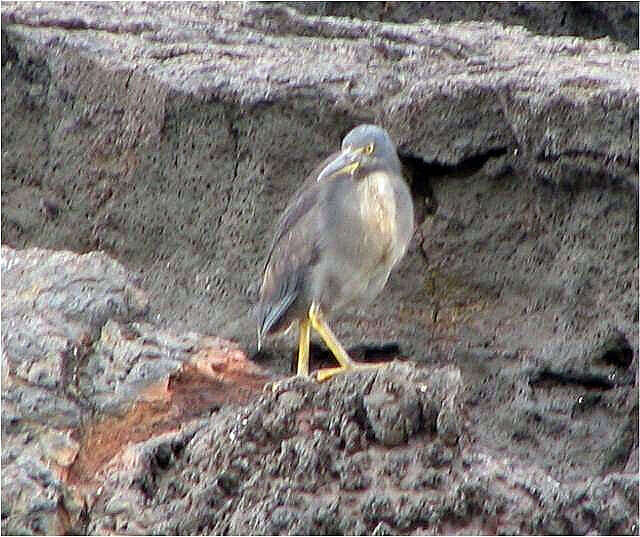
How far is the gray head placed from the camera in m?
8.49

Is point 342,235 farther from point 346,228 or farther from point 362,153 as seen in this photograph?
point 362,153

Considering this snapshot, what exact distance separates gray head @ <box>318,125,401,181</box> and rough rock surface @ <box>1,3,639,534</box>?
29.9 inches

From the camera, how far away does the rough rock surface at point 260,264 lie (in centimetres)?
727

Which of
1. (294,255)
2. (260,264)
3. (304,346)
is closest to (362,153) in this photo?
(294,255)

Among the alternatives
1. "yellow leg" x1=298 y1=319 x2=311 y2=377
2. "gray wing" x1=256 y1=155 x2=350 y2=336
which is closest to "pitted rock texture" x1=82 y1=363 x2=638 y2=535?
"yellow leg" x1=298 y1=319 x2=311 y2=377

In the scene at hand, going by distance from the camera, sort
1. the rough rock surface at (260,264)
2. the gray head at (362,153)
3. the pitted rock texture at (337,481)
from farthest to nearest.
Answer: the gray head at (362,153), the rough rock surface at (260,264), the pitted rock texture at (337,481)

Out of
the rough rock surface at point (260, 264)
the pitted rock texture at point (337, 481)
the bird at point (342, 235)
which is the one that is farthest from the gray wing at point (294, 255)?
the pitted rock texture at point (337, 481)

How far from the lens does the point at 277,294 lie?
341 inches

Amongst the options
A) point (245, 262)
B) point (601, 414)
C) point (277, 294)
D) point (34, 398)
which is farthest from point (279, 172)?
point (34, 398)

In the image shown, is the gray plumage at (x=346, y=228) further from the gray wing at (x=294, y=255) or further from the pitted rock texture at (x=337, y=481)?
the pitted rock texture at (x=337, y=481)

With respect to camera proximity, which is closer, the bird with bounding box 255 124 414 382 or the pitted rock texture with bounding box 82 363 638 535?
the pitted rock texture with bounding box 82 363 638 535

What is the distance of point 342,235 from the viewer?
8.52m

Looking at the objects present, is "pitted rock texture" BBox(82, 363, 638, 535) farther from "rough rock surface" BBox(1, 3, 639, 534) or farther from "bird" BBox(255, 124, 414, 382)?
"bird" BBox(255, 124, 414, 382)

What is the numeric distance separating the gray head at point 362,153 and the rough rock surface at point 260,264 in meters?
0.76
